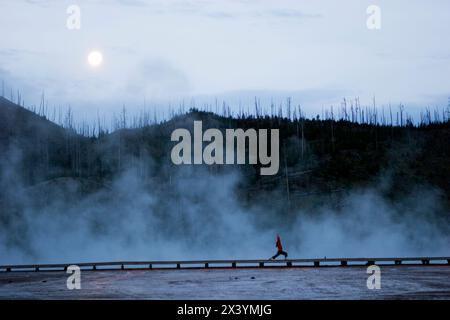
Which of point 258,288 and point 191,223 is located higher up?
point 191,223

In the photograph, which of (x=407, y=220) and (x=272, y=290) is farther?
(x=407, y=220)

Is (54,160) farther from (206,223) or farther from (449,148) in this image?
(449,148)

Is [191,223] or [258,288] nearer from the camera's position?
[258,288]

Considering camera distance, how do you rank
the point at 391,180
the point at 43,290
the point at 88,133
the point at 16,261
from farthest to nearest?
the point at 88,133
the point at 391,180
the point at 16,261
the point at 43,290

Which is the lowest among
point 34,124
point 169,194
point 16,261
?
point 16,261

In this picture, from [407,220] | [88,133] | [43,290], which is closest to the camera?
[43,290]

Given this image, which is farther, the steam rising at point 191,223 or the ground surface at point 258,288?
the steam rising at point 191,223

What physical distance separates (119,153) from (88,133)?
576 centimetres

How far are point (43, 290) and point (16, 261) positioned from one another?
113ft

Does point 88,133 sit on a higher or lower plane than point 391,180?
higher

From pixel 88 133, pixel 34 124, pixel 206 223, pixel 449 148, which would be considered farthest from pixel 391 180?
pixel 34 124

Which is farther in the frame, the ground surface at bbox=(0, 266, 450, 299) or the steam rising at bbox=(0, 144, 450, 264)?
the steam rising at bbox=(0, 144, 450, 264)

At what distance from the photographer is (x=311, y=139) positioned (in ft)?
214

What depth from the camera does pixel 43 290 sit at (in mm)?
16172
